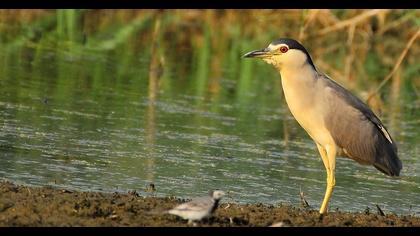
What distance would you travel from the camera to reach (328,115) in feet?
30.2

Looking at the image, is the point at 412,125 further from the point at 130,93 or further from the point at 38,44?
the point at 38,44

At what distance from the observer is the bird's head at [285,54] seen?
9281 mm

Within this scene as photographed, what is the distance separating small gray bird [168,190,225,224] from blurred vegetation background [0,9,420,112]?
25.8ft

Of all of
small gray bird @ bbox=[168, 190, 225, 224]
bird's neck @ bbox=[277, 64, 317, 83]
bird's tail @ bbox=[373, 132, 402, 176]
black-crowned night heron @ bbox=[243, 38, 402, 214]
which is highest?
bird's neck @ bbox=[277, 64, 317, 83]

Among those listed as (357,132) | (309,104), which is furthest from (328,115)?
(357,132)

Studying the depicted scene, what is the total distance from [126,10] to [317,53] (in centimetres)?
484

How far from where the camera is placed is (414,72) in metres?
21.1

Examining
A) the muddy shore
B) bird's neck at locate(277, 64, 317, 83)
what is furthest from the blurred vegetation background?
the muddy shore

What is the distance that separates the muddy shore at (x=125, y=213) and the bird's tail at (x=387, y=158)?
0.65 metres

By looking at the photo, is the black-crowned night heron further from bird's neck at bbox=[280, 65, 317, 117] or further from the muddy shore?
the muddy shore

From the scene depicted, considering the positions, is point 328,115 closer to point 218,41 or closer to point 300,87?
point 300,87

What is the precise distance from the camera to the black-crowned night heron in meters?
9.20

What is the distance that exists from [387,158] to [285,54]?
1345mm
